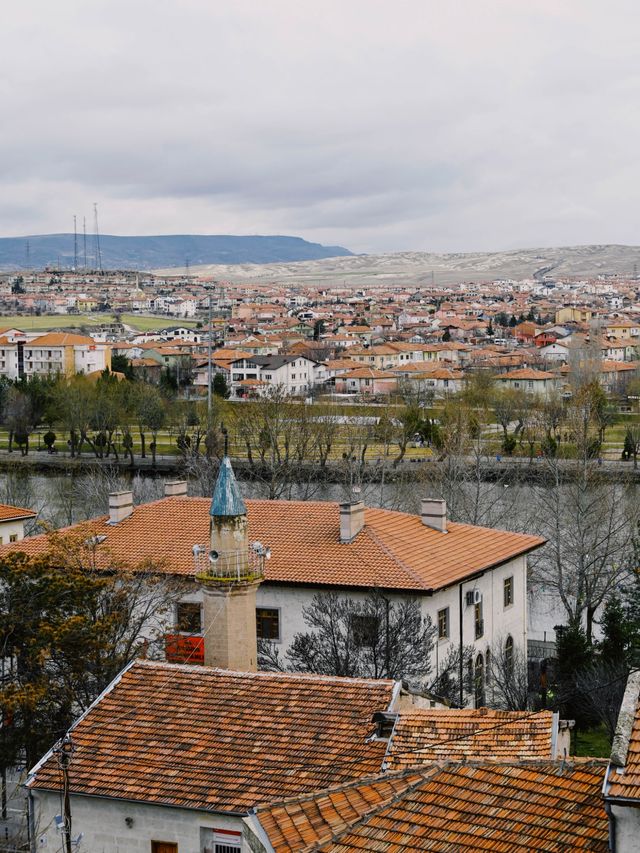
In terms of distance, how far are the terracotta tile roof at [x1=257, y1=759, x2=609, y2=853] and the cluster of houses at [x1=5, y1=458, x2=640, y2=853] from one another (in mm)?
16

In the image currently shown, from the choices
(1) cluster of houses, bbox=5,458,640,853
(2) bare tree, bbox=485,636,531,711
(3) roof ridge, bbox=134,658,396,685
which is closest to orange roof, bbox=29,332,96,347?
(2) bare tree, bbox=485,636,531,711

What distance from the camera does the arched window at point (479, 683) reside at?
23.6m

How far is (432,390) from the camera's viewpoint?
320ft

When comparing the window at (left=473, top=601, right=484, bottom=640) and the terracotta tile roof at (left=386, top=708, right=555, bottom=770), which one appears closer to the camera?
the terracotta tile roof at (left=386, top=708, right=555, bottom=770)

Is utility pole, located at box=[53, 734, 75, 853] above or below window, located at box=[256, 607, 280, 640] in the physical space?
above

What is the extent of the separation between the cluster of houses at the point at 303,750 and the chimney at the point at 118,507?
2.11 m

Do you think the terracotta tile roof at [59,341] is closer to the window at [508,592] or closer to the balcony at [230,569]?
the window at [508,592]

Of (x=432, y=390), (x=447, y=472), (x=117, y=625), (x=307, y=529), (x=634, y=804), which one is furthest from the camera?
(x=432, y=390)

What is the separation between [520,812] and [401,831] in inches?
33.0

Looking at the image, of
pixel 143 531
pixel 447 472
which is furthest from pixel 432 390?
pixel 143 531

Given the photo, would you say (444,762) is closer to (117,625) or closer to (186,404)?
(117,625)

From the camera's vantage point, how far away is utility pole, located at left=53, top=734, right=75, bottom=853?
12.6 m

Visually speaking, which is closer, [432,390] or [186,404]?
[186,404]

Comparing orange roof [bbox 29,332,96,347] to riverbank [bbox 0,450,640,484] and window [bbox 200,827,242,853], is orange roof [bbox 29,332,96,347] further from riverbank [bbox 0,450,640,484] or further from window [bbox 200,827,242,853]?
window [bbox 200,827,242,853]
